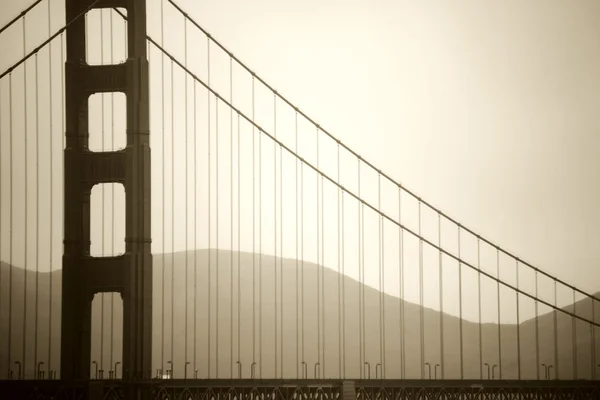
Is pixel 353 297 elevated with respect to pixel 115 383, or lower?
elevated

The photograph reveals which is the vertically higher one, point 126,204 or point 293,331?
point 293,331

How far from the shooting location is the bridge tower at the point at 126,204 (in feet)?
111

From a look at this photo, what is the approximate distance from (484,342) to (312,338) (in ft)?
99.8

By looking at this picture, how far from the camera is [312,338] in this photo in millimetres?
166875

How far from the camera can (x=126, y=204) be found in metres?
34.1

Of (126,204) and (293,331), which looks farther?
(293,331)

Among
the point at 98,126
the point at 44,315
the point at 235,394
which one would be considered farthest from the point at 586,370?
the point at 235,394

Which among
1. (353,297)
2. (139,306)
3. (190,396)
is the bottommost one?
(190,396)

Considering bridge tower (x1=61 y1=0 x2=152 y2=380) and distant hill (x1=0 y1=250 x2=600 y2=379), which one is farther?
distant hill (x1=0 y1=250 x2=600 y2=379)

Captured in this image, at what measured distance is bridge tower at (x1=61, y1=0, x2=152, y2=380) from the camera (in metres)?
33.8

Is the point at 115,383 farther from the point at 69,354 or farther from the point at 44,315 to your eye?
the point at 44,315

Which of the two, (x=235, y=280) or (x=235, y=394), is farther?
(x=235, y=280)

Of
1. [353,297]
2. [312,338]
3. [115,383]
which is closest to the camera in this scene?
[115,383]

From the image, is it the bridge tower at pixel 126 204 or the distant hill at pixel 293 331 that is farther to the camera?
the distant hill at pixel 293 331
